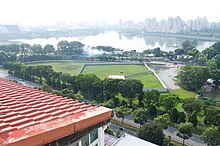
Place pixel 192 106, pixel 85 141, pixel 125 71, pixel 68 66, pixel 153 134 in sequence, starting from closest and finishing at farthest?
pixel 85 141 → pixel 153 134 → pixel 192 106 → pixel 125 71 → pixel 68 66

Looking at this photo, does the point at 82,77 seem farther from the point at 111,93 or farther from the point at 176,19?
the point at 176,19

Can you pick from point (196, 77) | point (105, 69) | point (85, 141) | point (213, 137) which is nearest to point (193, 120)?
point (213, 137)

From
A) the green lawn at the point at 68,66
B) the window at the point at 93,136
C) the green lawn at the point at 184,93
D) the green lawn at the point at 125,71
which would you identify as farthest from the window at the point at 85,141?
the green lawn at the point at 68,66

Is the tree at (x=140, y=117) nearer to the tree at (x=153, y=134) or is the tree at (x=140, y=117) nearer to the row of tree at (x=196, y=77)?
the tree at (x=153, y=134)

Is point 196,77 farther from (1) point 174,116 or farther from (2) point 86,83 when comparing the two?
(2) point 86,83

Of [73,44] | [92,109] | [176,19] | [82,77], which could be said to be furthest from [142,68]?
[176,19]

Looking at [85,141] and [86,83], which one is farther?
[86,83]

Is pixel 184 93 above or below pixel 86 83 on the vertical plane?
below
